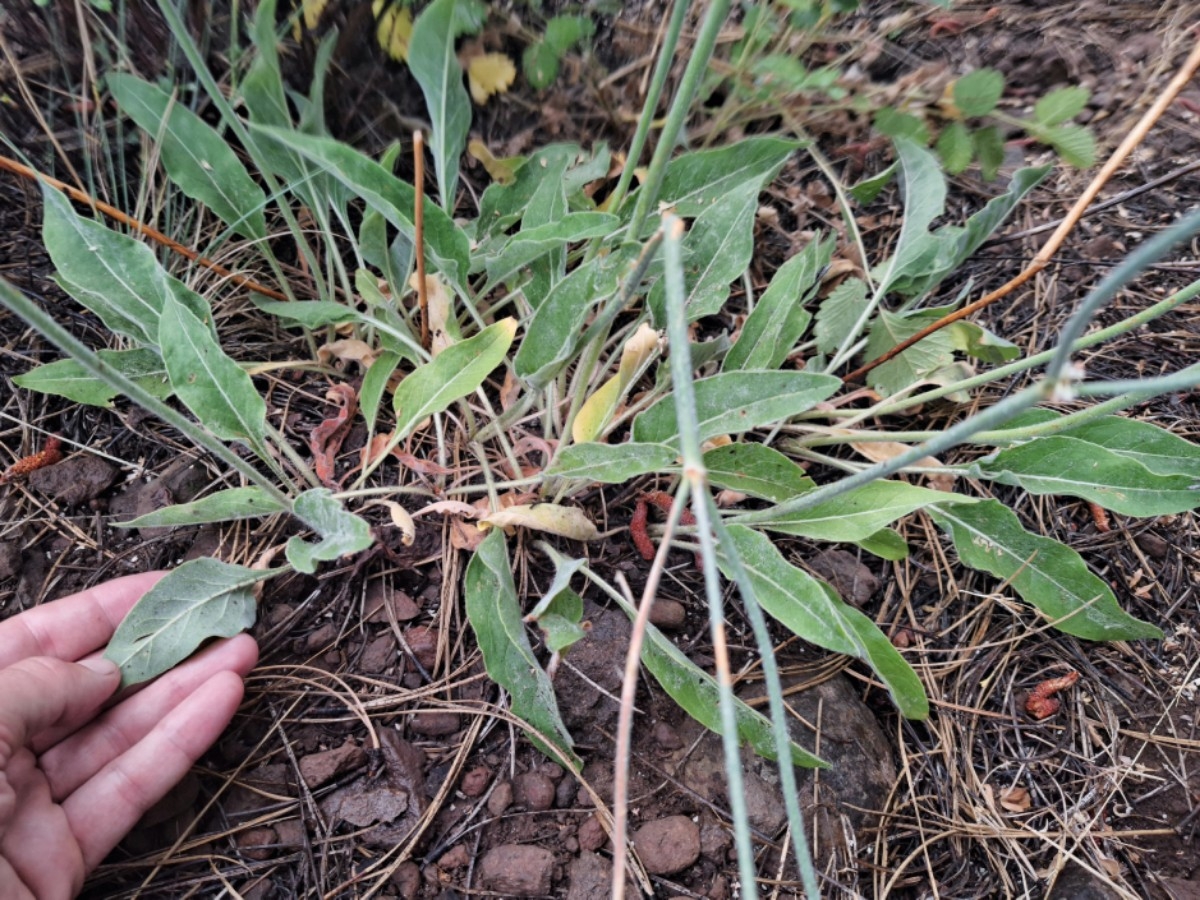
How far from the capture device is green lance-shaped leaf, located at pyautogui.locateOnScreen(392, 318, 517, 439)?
42.2 inches

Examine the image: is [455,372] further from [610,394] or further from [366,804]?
[366,804]

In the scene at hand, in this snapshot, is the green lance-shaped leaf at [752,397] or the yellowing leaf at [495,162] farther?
the yellowing leaf at [495,162]

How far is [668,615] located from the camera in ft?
3.89

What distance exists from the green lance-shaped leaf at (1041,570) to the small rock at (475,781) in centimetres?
78

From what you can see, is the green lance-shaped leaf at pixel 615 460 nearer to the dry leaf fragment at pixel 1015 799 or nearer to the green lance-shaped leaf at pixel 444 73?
the green lance-shaped leaf at pixel 444 73

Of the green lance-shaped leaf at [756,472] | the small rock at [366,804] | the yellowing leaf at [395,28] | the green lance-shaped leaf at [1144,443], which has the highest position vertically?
the yellowing leaf at [395,28]

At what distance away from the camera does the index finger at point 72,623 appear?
105 centimetres

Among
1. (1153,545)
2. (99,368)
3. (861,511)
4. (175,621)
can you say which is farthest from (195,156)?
(1153,545)

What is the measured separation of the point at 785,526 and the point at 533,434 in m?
0.46

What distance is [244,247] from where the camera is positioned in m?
1.38

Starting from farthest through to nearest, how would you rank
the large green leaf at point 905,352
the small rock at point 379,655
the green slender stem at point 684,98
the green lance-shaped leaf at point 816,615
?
the large green leaf at point 905,352 < the small rock at point 379,655 < the green lance-shaped leaf at point 816,615 < the green slender stem at point 684,98

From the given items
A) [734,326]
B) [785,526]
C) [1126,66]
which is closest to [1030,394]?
[785,526]

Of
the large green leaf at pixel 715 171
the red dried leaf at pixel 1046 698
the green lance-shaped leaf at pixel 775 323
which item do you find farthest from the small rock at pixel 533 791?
the large green leaf at pixel 715 171

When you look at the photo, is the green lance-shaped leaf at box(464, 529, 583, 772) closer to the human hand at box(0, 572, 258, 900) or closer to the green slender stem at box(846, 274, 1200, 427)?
the human hand at box(0, 572, 258, 900)
